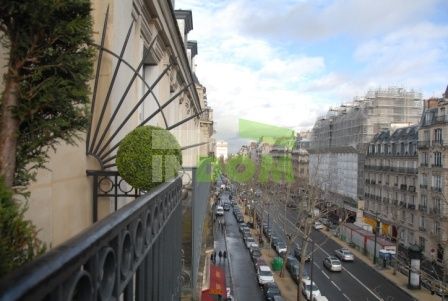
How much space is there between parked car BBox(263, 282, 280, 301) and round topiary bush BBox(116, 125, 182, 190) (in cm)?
2293

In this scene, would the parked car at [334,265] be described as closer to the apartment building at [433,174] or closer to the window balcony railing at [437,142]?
the apartment building at [433,174]

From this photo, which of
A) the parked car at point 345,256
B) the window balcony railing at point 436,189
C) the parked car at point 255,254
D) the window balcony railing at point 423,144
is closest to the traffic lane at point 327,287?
the parked car at point 345,256

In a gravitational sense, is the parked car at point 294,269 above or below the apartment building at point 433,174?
below

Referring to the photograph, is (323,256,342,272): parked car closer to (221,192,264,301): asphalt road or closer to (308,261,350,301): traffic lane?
(308,261,350,301): traffic lane

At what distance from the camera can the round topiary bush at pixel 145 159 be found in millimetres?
5223

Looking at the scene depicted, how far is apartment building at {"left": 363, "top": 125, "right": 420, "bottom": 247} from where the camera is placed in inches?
1688

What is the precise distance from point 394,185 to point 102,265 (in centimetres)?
4904

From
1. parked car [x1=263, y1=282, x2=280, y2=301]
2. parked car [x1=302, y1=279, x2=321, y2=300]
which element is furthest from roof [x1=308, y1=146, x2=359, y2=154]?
parked car [x1=263, y1=282, x2=280, y2=301]

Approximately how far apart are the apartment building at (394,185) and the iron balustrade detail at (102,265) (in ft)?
129

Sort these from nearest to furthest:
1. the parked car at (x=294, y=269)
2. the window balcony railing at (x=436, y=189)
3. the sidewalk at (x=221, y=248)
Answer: the parked car at (x=294, y=269) < the sidewalk at (x=221, y=248) < the window balcony railing at (x=436, y=189)

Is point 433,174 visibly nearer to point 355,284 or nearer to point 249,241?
point 355,284

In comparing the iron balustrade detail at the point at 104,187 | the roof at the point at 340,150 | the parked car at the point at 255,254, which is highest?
the roof at the point at 340,150

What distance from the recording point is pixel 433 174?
129ft

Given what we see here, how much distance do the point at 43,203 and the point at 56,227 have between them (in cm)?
44
